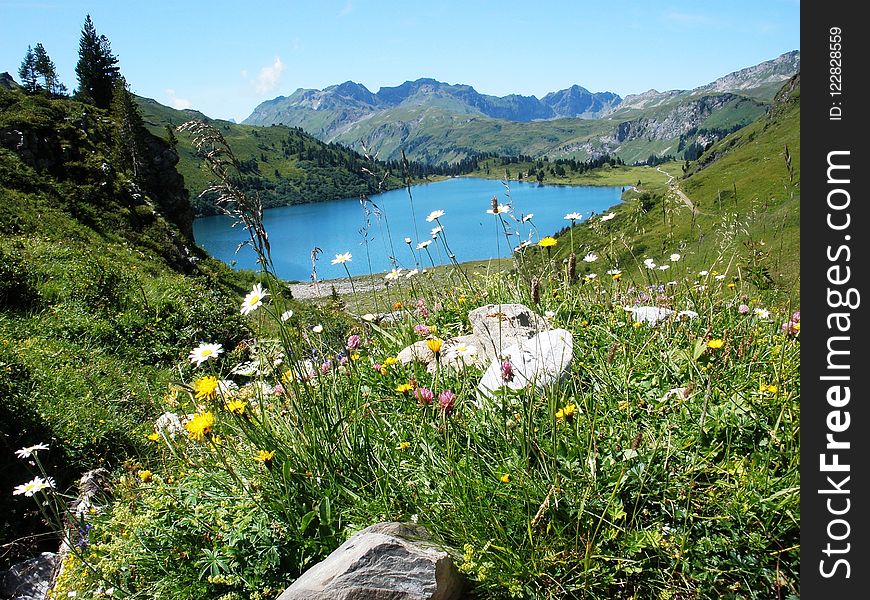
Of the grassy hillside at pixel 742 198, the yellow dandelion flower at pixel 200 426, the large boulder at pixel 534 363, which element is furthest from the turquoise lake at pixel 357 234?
the yellow dandelion flower at pixel 200 426

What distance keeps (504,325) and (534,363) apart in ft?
3.83

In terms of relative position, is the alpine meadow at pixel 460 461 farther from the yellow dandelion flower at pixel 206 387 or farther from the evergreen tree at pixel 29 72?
the evergreen tree at pixel 29 72

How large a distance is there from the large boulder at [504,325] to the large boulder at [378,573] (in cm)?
223

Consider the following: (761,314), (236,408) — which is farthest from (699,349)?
(236,408)

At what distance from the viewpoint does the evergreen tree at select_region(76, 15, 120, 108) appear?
7238 cm

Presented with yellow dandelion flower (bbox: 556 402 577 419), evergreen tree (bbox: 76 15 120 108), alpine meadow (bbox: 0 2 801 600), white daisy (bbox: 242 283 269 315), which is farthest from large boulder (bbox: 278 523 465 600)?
evergreen tree (bbox: 76 15 120 108)

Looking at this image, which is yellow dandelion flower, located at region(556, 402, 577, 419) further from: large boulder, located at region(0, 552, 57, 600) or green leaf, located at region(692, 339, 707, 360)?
large boulder, located at region(0, 552, 57, 600)

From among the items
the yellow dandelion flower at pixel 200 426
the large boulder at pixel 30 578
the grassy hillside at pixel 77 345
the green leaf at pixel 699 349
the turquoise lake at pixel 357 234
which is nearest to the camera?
the yellow dandelion flower at pixel 200 426

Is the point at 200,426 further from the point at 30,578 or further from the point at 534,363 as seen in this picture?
the point at 30,578

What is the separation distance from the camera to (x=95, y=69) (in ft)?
238

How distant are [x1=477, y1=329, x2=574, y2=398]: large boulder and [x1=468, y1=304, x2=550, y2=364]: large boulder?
64 cm

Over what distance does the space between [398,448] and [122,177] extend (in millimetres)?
42168

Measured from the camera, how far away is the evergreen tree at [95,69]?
7238cm
